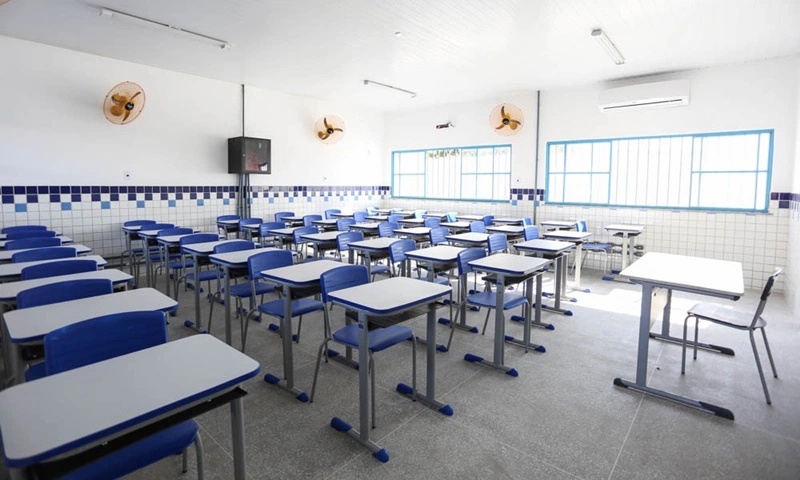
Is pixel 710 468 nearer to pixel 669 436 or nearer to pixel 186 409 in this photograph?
pixel 669 436

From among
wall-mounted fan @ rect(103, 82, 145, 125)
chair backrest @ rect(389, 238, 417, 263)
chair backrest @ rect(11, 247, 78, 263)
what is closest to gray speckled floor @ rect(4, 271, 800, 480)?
chair backrest @ rect(389, 238, 417, 263)

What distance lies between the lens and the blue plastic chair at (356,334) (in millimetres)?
2693

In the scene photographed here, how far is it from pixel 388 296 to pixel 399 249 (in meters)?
1.97

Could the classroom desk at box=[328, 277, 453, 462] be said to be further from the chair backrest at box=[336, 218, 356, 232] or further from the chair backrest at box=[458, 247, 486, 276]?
the chair backrest at box=[336, 218, 356, 232]

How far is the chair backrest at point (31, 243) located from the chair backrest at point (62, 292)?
2.47 metres

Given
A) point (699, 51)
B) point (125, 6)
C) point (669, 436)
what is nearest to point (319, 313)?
point (669, 436)

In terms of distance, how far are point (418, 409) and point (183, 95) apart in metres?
6.81

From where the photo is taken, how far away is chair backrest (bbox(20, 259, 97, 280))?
9.80 ft

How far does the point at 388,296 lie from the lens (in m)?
Result: 2.62

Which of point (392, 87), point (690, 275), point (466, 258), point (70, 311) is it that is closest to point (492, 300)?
point (466, 258)

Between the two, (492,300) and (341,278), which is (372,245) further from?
(341,278)

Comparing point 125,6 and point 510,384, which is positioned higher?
point 125,6

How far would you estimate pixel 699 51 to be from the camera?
596 centimetres

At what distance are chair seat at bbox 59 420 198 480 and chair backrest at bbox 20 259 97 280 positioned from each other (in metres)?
2.06
